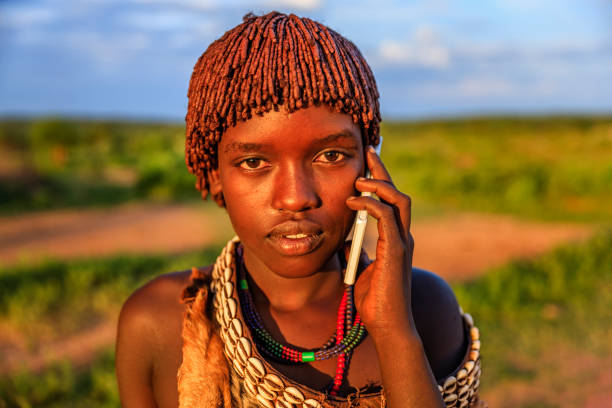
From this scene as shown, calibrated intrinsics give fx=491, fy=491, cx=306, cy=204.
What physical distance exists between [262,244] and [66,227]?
9.83 meters

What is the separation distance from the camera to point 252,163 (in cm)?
165

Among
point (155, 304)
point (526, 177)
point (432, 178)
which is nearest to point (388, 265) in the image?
point (155, 304)

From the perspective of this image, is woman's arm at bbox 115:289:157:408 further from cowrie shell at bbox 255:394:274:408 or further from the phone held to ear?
the phone held to ear

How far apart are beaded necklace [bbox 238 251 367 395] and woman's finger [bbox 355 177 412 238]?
1.42ft

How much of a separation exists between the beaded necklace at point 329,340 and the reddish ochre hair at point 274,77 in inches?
24.4

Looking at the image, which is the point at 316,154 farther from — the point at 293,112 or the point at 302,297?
the point at 302,297

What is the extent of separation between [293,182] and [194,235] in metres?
8.43

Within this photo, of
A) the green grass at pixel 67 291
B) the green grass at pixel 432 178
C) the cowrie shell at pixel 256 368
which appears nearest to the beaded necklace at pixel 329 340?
the cowrie shell at pixel 256 368

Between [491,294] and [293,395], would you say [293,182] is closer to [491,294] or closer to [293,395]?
[293,395]

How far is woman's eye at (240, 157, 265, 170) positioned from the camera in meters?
1.63

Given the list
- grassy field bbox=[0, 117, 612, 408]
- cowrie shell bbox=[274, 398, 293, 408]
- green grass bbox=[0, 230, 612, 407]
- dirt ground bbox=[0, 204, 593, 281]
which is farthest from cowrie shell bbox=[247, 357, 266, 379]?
dirt ground bbox=[0, 204, 593, 281]

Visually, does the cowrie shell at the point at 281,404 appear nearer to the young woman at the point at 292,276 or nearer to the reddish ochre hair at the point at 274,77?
the young woman at the point at 292,276

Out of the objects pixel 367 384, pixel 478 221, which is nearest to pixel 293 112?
pixel 367 384

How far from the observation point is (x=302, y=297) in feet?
6.39
